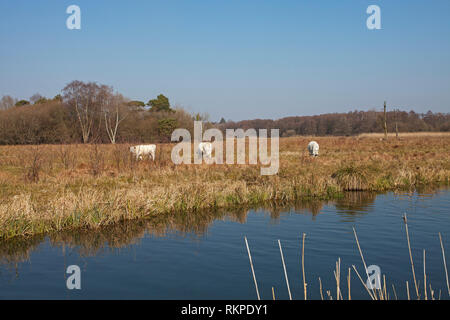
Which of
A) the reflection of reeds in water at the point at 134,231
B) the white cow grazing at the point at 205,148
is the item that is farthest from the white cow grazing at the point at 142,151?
the reflection of reeds in water at the point at 134,231

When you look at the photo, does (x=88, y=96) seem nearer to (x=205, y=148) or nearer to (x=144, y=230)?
(x=205, y=148)

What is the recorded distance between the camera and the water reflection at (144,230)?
28.8 ft

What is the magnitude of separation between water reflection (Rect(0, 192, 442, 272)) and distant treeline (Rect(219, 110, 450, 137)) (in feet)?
242

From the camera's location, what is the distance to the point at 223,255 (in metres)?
8.50

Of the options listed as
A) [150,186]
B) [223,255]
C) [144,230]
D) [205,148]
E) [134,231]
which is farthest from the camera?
[205,148]

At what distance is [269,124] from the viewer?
104 metres

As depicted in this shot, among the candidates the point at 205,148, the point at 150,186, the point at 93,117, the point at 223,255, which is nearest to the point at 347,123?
the point at 93,117

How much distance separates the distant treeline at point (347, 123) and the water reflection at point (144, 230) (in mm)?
73853

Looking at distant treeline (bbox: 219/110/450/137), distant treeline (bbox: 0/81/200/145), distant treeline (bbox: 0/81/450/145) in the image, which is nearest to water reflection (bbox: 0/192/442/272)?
distant treeline (bbox: 0/81/450/145)

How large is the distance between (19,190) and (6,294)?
6754mm

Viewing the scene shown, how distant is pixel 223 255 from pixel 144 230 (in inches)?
106

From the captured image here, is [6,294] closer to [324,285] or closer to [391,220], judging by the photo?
[324,285]

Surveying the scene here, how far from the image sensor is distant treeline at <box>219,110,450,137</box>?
3526 inches

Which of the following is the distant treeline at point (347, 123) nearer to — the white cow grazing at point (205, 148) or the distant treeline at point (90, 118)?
the distant treeline at point (90, 118)
